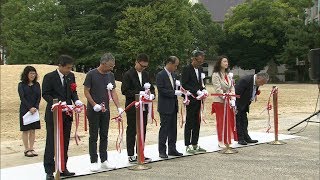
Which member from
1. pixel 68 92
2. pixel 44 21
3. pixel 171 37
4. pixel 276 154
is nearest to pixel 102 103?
pixel 68 92

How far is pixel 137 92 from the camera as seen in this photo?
750cm

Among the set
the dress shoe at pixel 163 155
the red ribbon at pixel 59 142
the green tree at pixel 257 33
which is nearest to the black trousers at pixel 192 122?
the dress shoe at pixel 163 155

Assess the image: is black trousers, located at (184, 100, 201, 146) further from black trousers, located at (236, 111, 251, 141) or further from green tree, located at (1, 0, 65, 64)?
green tree, located at (1, 0, 65, 64)

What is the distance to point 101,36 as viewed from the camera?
4088 cm

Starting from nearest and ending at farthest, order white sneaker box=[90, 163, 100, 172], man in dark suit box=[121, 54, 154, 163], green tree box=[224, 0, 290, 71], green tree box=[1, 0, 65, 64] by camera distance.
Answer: white sneaker box=[90, 163, 100, 172]
man in dark suit box=[121, 54, 154, 163]
green tree box=[1, 0, 65, 64]
green tree box=[224, 0, 290, 71]

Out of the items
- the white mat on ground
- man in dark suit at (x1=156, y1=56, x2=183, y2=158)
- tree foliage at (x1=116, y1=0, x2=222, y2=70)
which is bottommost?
the white mat on ground

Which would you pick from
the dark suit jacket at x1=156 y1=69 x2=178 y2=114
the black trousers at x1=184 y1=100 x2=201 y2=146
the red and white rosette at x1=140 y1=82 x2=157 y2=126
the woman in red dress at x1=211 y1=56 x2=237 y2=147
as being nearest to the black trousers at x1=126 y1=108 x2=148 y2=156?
the red and white rosette at x1=140 y1=82 x2=157 y2=126

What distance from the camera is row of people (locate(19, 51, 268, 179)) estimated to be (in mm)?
A: 6496

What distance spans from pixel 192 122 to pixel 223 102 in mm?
766

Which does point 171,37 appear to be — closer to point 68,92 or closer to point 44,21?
point 44,21

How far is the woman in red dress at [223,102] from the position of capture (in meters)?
8.59

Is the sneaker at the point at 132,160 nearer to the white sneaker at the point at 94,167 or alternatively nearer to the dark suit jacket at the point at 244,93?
the white sneaker at the point at 94,167

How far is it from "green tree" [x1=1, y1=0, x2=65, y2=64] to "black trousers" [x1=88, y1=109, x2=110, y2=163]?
37.0 metres

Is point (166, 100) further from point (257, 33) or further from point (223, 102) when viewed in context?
point (257, 33)
